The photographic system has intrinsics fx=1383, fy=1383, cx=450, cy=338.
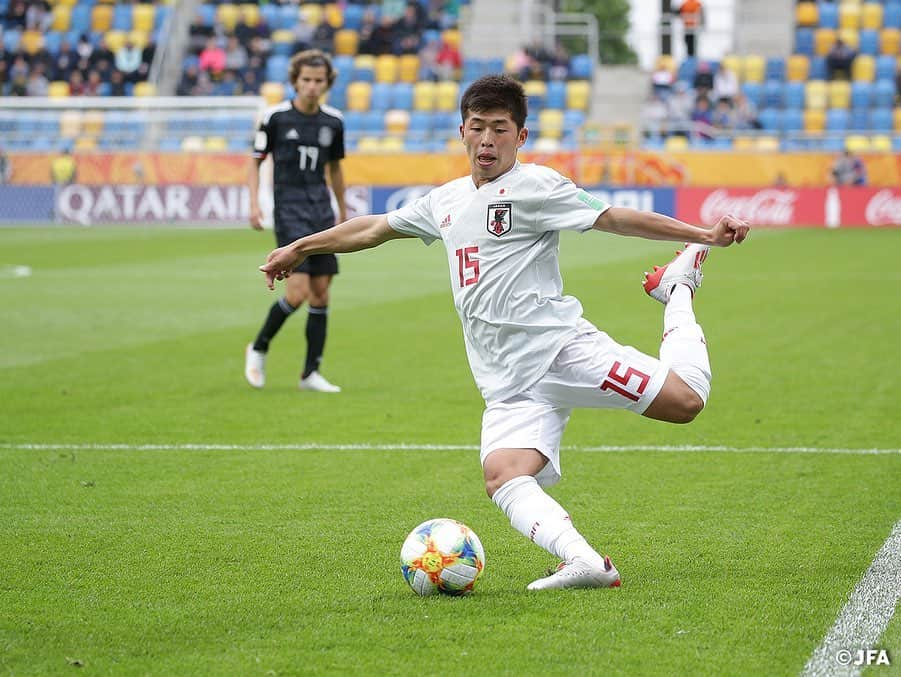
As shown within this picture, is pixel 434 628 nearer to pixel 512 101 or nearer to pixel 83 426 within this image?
pixel 512 101

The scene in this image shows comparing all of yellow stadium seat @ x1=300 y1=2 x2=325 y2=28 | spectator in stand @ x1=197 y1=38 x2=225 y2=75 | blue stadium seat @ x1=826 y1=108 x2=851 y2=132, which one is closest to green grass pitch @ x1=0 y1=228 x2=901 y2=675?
blue stadium seat @ x1=826 y1=108 x2=851 y2=132

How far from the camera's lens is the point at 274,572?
15.6ft

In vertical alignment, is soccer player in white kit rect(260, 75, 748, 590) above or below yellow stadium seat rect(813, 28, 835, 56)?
below

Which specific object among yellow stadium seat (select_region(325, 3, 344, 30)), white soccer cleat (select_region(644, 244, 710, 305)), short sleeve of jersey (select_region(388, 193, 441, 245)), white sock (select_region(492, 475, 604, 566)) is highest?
yellow stadium seat (select_region(325, 3, 344, 30))

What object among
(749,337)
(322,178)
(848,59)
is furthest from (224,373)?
(848,59)

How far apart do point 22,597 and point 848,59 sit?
3143 cm

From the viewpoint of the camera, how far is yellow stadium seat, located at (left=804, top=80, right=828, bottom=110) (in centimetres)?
3247

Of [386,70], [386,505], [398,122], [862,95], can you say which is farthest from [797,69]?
[386,505]

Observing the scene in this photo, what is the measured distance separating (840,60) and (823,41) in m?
1.75

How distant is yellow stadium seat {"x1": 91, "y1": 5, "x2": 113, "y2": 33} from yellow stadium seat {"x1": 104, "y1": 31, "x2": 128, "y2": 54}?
996 millimetres

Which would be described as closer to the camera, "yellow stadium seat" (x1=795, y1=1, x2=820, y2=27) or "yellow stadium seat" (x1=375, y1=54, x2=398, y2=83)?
"yellow stadium seat" (x1=795, y1=1, x2=820, y2=27)

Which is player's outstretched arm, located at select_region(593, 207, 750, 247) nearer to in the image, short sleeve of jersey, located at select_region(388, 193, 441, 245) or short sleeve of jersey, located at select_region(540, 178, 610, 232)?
short sleeve of jersey, located at select_region(540, 178, 610, 232)

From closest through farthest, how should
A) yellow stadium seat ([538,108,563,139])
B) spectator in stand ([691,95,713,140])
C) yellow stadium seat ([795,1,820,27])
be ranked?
spectator in stand ([691,95,713,140]) < yellow stadium seat ([538,108,563,139]) < yellow stadium seat ([795,1,820,27])

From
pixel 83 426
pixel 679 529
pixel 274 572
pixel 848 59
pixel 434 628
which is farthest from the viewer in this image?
pixel 848 59
